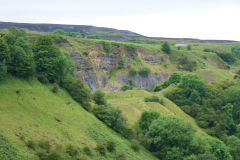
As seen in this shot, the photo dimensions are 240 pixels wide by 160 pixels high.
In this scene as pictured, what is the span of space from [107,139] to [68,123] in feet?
21.1

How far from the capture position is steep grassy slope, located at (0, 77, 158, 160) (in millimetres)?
31438

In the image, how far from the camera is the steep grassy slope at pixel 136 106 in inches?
2281

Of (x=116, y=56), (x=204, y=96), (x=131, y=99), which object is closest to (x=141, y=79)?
(x=116, y=56)

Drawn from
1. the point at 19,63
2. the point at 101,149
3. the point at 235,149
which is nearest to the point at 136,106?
the point at 235,149

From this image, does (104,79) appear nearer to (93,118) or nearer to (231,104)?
(231,104)

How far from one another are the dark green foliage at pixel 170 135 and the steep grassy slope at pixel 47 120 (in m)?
2.51

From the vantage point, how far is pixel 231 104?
253ft

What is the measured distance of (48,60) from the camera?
47.4 metres

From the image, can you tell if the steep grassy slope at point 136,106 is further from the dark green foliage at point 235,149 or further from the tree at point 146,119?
the dark green foliage at point 235,149

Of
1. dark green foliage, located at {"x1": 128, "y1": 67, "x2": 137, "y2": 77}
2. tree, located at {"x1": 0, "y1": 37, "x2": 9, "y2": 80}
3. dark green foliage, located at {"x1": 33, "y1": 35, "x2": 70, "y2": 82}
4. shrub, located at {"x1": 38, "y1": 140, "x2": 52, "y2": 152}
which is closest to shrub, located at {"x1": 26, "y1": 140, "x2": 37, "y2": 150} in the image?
shrub, located at {"x1": 38, "y1": 140, "x2": 52, "y2": 152}

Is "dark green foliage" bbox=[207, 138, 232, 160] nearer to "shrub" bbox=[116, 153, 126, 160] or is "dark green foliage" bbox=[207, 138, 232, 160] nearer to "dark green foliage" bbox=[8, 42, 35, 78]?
"shrub" bbox=[116, 153, 126, 160]

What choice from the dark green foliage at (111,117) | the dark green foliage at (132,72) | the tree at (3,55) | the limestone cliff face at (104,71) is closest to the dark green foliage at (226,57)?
the limestone cliff face at (104,71)

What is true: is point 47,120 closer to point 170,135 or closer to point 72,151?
point 72,151

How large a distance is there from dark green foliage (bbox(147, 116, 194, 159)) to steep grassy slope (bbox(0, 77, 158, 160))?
2510 mm
